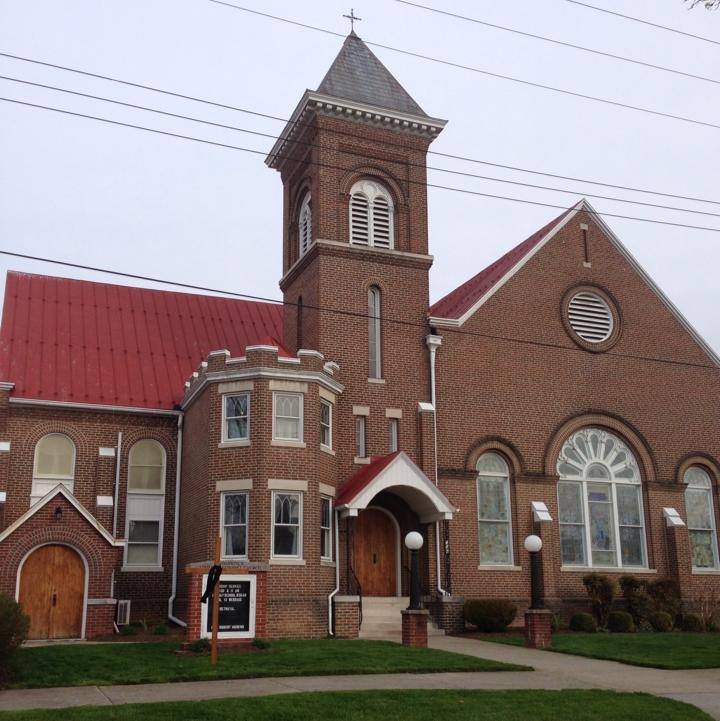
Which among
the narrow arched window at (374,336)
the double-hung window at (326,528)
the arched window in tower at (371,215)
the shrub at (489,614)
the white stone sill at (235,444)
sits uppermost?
the arched window in tower at (371,215)

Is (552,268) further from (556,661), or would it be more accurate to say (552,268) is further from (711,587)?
(556,661)

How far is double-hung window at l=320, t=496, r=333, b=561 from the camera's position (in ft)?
84.5

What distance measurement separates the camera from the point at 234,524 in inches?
992

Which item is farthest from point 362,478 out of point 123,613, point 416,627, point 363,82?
point 363,82

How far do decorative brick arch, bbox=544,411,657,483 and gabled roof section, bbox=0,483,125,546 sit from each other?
46.7 feet

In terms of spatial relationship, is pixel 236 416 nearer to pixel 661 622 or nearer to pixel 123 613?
pixel 123 613

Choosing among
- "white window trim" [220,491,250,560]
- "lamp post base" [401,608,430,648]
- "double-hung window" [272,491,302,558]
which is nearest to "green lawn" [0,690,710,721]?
"lamp post base" [401,608,430,648]

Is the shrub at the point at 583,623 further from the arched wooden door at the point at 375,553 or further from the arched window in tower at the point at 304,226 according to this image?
the arched window in tower at the point at 304,226

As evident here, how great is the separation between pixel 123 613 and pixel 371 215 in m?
14.4

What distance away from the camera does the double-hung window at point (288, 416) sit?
84.3 ft

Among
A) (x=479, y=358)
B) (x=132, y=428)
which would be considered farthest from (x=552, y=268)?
→ (x=132, y=428)

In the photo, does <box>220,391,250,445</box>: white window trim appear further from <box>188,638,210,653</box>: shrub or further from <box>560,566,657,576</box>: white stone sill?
<box>560,566,657,576</box>: white stone sill

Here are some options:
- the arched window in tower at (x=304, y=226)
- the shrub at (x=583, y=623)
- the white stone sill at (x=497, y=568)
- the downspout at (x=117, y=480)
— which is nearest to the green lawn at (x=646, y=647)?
the shrub at (x=583, y=623)

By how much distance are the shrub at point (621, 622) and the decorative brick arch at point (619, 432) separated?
545 centimetres
